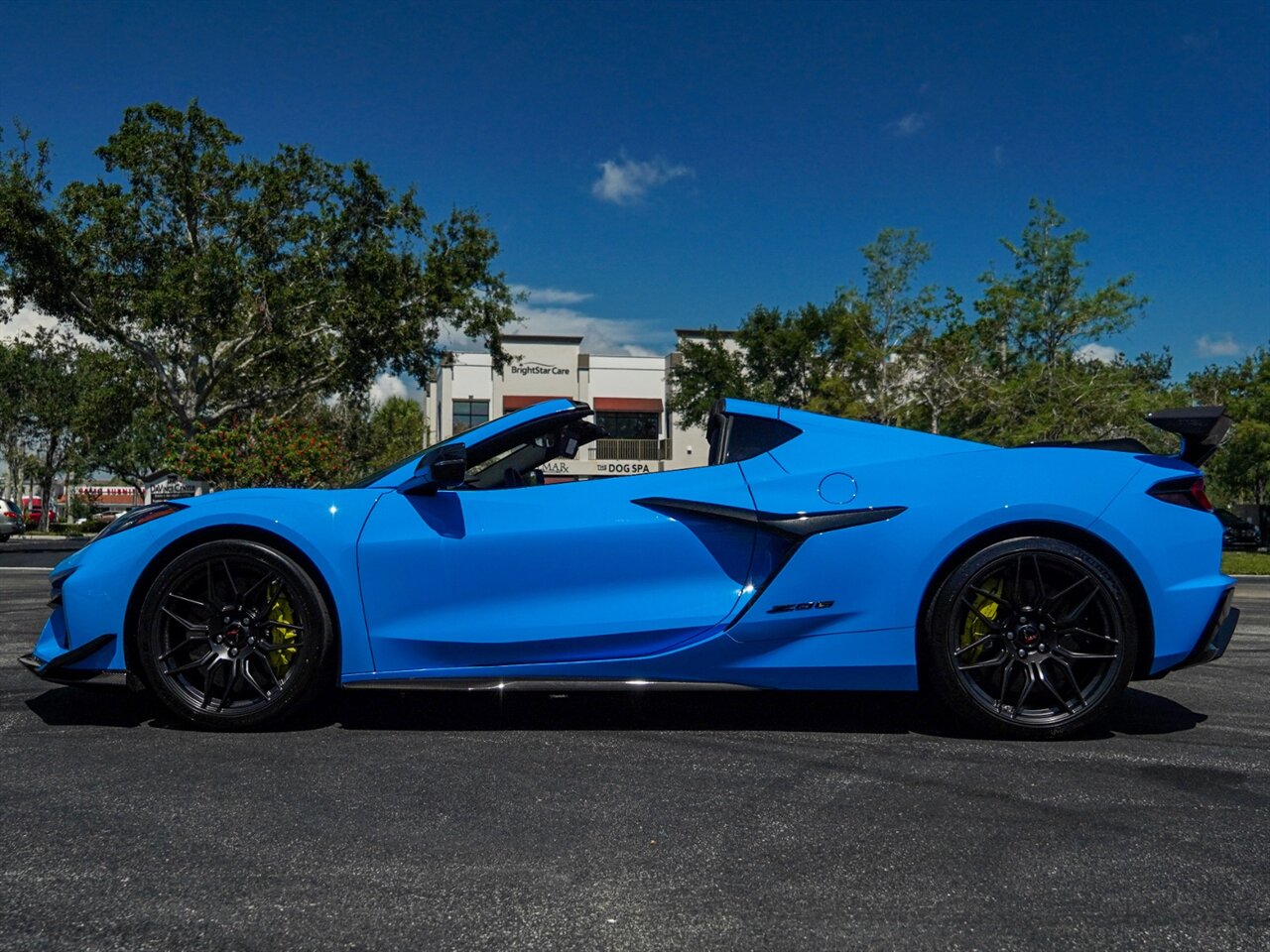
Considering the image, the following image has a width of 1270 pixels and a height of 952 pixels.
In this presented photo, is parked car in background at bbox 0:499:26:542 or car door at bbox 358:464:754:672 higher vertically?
car door at bbox 358:464:754:672

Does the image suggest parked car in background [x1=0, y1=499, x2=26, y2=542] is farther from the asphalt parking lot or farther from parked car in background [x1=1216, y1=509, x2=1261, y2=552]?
parked car in background [x1=1216, y1=509, x2=1261, y2=552]

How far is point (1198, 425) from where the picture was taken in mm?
3652

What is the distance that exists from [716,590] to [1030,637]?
113cm

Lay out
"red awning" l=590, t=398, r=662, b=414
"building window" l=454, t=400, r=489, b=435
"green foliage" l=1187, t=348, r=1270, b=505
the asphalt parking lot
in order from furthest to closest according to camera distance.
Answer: "building window" l=454, t=400, r=489, b=435, "red awning" l=590, t=398, r=662, b=414, "green foliage" l=1187, t=348, r=1270, b=505, the asphalt parking lot

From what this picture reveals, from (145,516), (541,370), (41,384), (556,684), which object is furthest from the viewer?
(541,370)

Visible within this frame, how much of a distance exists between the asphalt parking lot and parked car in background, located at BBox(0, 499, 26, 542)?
2140 cm

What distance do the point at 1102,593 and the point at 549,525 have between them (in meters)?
1.96

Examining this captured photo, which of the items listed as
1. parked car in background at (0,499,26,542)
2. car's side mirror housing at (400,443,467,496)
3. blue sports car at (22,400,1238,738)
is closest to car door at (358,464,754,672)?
blue sports car at (22,400,1238,738)

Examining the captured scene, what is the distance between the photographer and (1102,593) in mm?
3623

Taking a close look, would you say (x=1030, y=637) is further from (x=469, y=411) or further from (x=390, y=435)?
(x=469, y=411)

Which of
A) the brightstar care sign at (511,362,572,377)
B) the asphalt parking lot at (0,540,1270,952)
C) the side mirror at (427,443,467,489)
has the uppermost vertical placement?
the brightstar care sign at (511,362,572,377)

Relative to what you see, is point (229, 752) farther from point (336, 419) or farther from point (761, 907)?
point (336, 419)

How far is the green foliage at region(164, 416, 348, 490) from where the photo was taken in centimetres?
2312

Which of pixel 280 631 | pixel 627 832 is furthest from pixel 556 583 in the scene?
pixel 627 832
